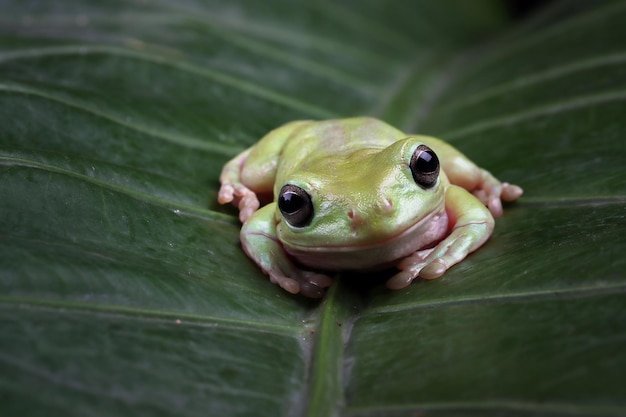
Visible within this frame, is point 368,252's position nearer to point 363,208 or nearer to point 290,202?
point 363,208

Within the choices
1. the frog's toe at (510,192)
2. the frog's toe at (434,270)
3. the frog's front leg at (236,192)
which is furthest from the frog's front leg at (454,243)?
the frog's front leg at (236,192)

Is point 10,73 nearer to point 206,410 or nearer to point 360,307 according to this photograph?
point 360,307

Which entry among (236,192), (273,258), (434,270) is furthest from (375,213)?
(236,192)

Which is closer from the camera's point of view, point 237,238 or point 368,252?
point 368,252

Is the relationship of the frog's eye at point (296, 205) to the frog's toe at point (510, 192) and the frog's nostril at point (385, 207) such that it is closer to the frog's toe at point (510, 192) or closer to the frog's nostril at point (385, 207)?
→ the frog's nostril at point (385, 207)

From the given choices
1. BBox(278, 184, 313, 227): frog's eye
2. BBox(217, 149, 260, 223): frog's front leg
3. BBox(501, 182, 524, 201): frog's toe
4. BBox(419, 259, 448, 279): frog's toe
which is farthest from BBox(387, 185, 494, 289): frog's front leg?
BBox(217, 149, 260, 223): frog's front leg

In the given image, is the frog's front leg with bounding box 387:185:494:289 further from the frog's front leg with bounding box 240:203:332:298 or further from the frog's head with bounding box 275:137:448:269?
the frog's front leg with bounding box 240:203:332:298

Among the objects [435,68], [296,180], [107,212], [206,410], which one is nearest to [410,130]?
[435,68]

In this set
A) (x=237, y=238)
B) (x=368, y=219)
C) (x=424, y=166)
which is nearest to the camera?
(x=368, y=219)
